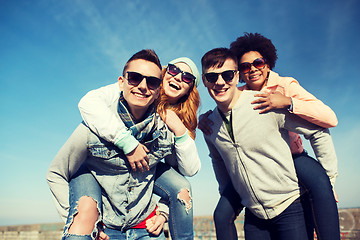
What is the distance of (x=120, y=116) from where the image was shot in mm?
2449

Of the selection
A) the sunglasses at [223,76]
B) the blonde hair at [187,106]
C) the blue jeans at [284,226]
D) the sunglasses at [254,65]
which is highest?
the sunglasses at [254,65]

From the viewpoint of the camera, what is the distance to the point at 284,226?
8.55ft

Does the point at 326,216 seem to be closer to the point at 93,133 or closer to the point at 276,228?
the point at 276,228

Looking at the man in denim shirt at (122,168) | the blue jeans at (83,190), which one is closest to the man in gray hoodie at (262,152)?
the man in denim shirt at (122,168)

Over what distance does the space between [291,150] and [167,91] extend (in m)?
1.76

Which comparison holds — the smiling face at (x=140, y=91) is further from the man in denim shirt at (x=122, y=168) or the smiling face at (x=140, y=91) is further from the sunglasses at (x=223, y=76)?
the sunglasses at (x=223, y=76)

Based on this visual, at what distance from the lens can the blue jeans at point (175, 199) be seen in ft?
8.12

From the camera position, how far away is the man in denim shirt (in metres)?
2.32

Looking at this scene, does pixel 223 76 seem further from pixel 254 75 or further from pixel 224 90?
pixel 254 75

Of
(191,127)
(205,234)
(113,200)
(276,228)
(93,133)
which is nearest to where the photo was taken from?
(93,133)

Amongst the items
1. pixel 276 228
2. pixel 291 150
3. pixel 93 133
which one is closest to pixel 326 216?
pixel 276 228

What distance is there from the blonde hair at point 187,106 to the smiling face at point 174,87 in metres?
0.06

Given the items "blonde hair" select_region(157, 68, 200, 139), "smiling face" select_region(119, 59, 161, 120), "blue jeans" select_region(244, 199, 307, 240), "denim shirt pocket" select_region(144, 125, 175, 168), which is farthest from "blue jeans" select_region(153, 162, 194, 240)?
"blue jeans" select_region(244, 199, 307, 240)

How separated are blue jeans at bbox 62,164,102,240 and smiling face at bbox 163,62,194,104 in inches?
57.3
